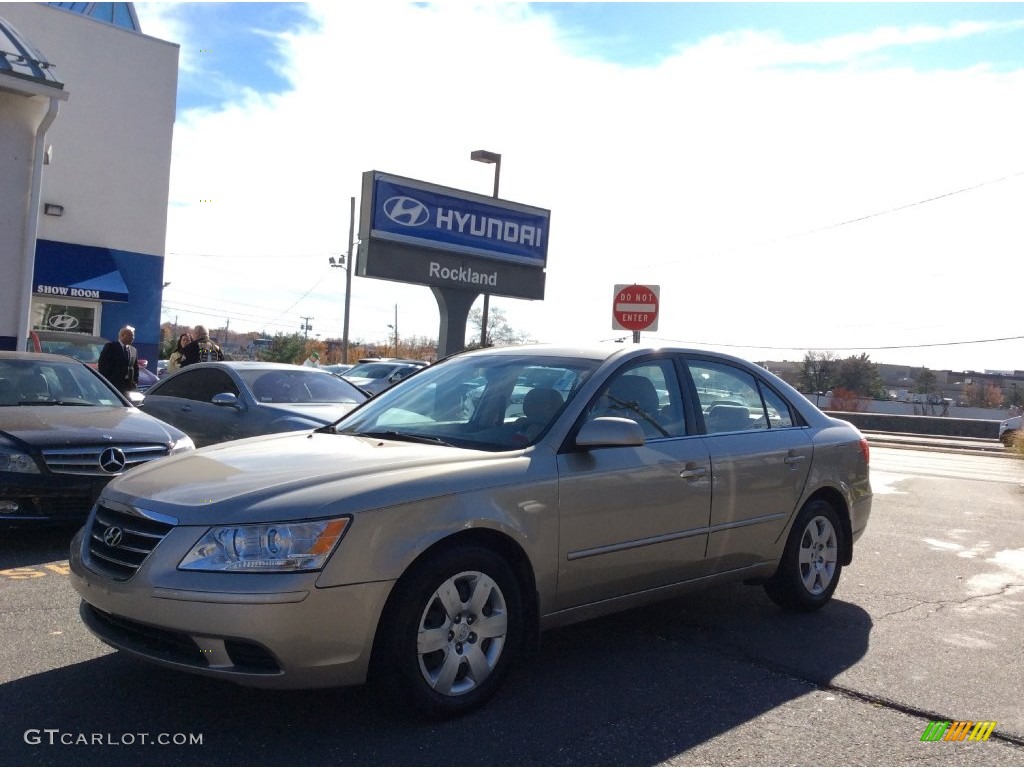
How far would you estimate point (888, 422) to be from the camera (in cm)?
3922

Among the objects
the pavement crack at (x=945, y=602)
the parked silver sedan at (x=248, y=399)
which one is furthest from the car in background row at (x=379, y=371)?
the pavement crack at (x=945, y=602)

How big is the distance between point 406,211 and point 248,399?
6.20 metres

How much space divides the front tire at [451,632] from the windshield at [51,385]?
523 cm

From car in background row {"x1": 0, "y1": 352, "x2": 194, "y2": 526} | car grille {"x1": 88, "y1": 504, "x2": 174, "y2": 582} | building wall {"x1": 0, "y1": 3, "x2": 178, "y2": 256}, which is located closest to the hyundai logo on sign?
car in background row {"x1": 0, "y1": 352, "x2": 194, "y2": 526}

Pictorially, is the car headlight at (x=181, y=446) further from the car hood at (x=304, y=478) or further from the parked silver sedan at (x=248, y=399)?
the car hood at (x=304, y=478)

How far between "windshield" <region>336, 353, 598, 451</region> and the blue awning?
782 inches

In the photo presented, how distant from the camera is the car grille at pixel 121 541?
3.67 m

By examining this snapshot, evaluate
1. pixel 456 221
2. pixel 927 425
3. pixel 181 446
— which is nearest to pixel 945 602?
pixel 181 446

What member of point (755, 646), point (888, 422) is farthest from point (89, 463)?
point (888, 422)

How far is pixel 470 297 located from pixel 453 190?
6.02 ft

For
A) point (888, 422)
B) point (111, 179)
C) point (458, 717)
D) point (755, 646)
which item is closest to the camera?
point (458, 717)

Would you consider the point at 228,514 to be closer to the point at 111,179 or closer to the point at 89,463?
the point at 89,463

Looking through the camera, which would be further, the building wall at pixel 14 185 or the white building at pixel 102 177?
the white building at pixel 102 177

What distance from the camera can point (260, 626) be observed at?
3355 mm
